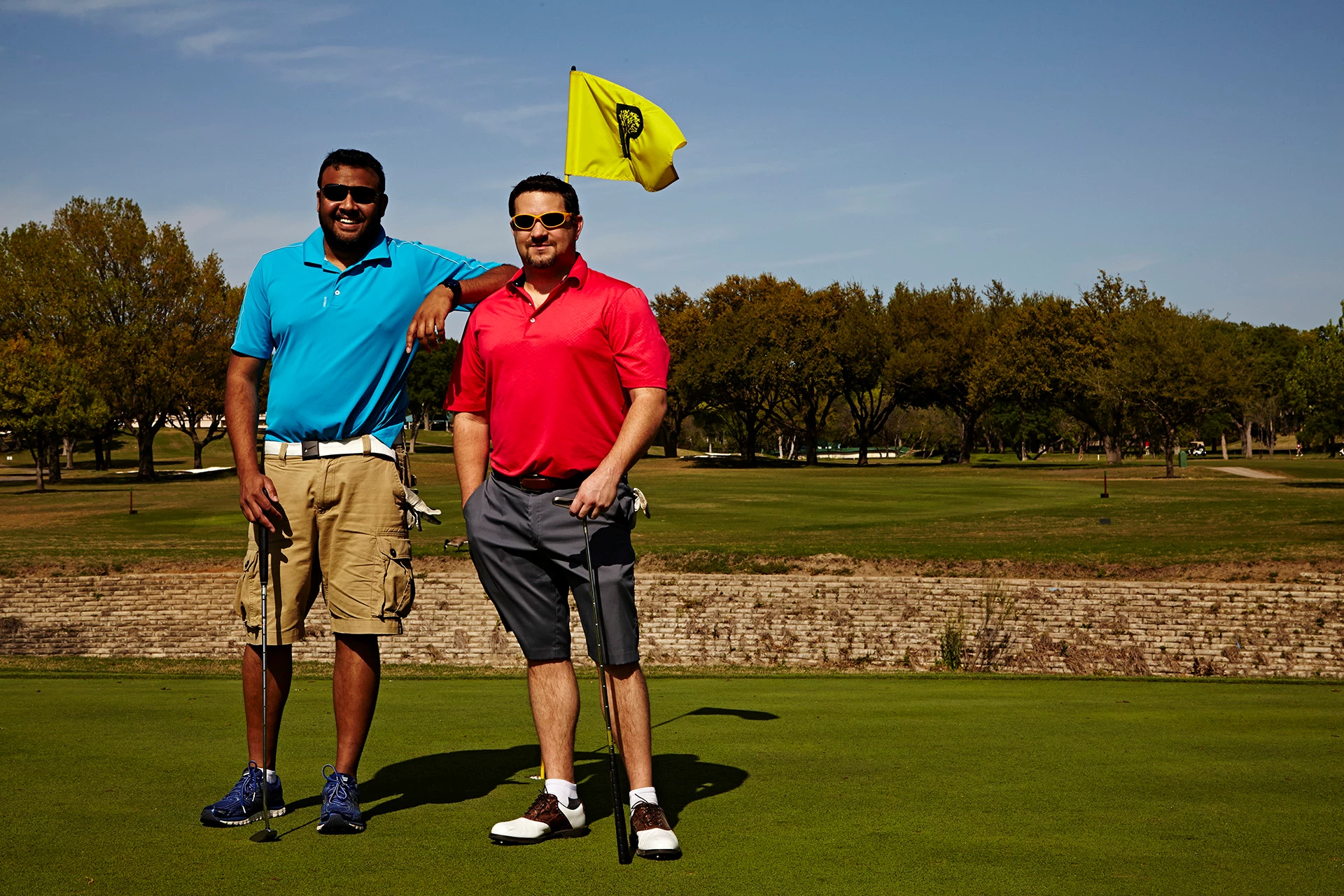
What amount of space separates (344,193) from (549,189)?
0.84 m

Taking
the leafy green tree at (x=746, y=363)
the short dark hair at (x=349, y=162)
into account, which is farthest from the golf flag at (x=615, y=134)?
the leafy green tree at (x=746, y=363)

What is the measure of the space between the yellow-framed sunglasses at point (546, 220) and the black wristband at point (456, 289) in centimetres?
39

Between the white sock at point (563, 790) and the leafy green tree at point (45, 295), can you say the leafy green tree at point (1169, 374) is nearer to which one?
the leafy green tree at point (45, 295)

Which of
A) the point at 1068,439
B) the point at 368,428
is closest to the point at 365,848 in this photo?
the point at 368,428

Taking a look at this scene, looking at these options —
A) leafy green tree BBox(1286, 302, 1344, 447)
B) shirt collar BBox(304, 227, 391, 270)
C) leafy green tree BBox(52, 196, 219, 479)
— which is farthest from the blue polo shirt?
leafy green tree BBox(52, 196, 219, 479)

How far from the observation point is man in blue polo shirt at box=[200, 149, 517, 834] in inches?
170

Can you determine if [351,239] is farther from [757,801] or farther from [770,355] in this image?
[770,355]

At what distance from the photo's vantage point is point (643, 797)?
389 cm

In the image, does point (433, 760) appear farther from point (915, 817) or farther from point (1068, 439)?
point (1068, 439)

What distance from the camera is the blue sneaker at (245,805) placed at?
12.6ft

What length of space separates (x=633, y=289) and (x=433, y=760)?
7.69 ft

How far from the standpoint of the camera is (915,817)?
3.87m

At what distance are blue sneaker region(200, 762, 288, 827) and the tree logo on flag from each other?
3.75 meters

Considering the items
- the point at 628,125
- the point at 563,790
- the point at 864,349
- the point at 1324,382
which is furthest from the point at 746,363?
the point at 563,790
